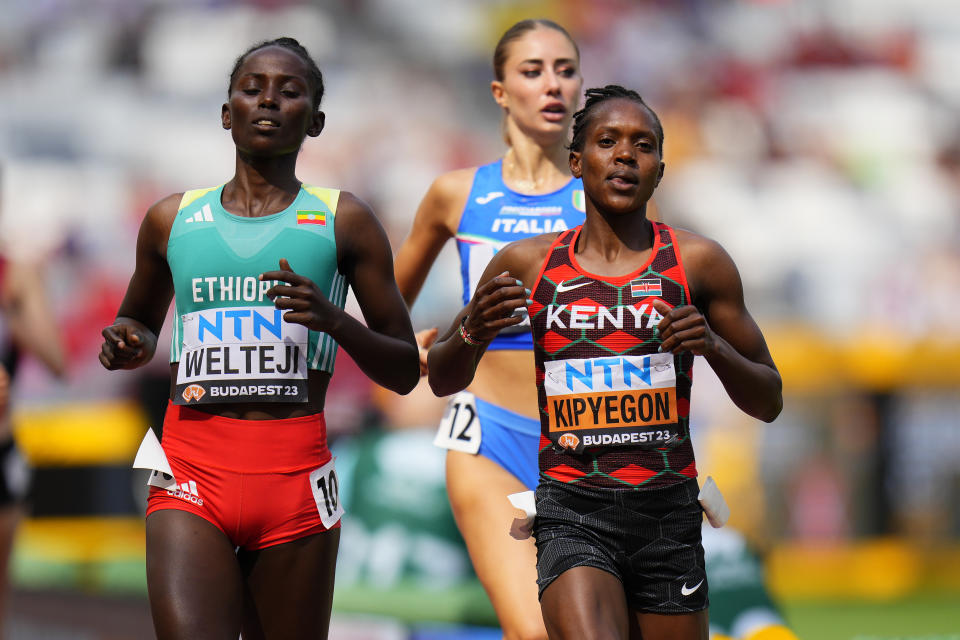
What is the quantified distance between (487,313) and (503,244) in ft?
4.83

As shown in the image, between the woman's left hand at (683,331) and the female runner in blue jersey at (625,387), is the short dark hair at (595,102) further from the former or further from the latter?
the woman's left hand at (683,331)

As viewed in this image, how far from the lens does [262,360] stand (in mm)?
3730

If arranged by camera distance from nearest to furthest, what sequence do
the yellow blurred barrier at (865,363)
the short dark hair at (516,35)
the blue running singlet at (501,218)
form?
the blue running singlet at (501,218) < the short dark hair at (516,35) < the yellow blurred barrier at (865,363)

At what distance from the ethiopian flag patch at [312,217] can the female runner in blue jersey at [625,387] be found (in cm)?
51

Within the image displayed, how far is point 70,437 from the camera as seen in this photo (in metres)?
10.3

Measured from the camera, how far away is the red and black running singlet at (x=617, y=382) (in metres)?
3.72

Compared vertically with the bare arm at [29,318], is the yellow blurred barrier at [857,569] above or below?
below

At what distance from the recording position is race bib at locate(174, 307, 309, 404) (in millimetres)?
3723

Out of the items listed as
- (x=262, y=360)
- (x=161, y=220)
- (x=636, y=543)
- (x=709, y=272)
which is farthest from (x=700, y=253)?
(x=161, y=220)

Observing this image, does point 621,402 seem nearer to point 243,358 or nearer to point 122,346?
point 243,358

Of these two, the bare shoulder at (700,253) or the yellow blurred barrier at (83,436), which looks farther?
the yellow blurred barrier at (83,436)

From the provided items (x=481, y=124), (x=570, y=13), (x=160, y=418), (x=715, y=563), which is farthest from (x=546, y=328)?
(x=570, y=13)

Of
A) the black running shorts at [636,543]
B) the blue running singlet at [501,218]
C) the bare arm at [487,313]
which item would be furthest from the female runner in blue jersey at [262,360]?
the blue running singlet at [501,218]

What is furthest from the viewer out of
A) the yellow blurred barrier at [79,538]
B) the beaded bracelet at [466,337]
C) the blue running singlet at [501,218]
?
the yellow blurred barrier at [79,538]
